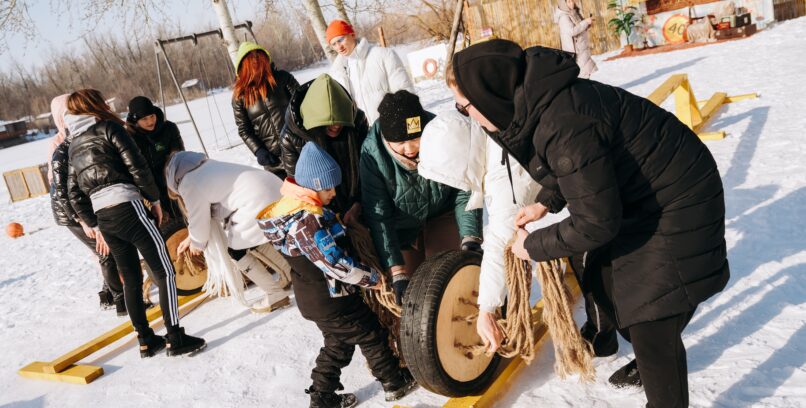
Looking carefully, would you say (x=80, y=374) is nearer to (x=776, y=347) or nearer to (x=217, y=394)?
(x=217, y=394)

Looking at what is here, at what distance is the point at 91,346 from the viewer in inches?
170

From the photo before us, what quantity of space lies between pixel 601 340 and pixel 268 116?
116 inches

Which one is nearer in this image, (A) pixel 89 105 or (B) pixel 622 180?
(B) pixel 622 180

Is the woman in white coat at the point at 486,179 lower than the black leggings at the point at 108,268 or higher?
higher

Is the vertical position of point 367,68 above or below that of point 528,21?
below

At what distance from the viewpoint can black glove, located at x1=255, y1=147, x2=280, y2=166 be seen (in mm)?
4789

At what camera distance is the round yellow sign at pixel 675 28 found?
14.7 m

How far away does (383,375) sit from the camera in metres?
3.02

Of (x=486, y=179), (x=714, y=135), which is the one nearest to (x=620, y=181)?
(x=486, y=179)

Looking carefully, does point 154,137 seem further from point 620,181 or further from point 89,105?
point 620,181

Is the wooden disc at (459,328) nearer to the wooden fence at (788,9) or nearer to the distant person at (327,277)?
the distant person at (327,277)

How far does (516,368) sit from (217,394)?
5.59ft

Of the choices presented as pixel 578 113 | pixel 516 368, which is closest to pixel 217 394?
pixel 516 368

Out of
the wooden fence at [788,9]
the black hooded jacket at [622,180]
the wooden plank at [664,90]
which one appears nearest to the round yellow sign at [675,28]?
the wooden fence at [788,9]
